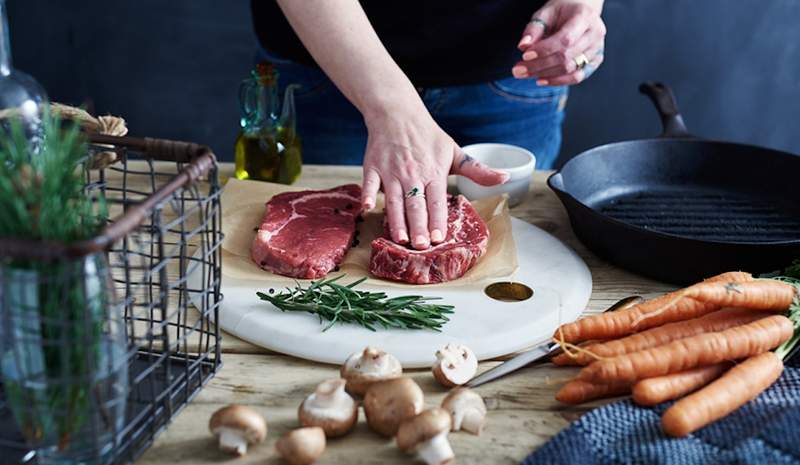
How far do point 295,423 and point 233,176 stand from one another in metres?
1.02

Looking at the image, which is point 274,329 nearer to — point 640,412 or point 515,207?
point 640,412

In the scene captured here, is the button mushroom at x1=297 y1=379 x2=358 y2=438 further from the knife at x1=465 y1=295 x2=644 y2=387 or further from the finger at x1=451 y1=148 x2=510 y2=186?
the finger at x1=451 y1=148 x2=510 y2=186

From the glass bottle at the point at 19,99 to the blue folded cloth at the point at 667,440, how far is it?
0.99 m

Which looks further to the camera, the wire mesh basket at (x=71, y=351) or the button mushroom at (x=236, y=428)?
the button mushroom at (x=236, y=428)

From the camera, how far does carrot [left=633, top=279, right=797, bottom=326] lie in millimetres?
1231

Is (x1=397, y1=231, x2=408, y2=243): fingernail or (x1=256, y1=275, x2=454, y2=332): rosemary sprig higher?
(x1=397, y1=231, x2=408, y2=243): fingernail

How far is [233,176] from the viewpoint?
2.00 m

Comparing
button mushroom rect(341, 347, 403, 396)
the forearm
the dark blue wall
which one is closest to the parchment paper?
the forearm

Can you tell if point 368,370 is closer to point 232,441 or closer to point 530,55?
point 232,441

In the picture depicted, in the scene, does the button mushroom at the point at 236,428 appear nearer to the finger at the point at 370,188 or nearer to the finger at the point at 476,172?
the finger at the point at 370,188

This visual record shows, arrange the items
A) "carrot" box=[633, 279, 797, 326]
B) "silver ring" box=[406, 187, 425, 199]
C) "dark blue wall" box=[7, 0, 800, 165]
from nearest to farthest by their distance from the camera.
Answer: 1. "carrot" box=[633, 279, 797, 326]
2. "silver ring" box=[406, 187, 425, 199]
3. "dark blue wall" box=[7, 0, 800, 165]

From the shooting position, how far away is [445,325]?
134 cm

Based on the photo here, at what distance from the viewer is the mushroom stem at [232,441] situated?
1020 millimetres

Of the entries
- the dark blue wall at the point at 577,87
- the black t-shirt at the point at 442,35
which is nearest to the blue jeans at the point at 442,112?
the black t-shirt at the point at 442,35
